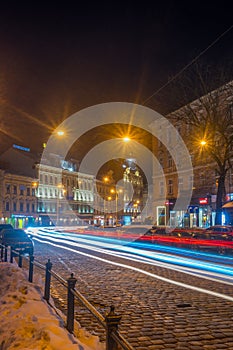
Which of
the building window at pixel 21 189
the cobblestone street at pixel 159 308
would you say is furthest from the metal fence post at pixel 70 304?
the building window at pixel 21 189

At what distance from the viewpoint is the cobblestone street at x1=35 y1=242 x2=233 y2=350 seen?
246 inches

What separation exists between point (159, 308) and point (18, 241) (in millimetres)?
13348

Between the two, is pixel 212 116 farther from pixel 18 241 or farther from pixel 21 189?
pixel 21 189

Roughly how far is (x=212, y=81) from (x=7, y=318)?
922 inches

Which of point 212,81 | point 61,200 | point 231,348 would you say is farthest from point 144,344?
point 61,200

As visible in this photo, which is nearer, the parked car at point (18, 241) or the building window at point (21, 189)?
the parked car at point (18, 241)

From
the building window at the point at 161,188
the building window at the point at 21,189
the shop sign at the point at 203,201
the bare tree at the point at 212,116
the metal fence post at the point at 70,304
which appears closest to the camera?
the metal fence post at the point at 70,304

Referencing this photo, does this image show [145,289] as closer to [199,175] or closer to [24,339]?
[24,339]

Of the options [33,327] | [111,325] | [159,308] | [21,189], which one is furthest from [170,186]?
[111,325]

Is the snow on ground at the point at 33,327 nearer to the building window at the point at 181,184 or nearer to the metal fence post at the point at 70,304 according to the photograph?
the metal fence post at the point at 70,304

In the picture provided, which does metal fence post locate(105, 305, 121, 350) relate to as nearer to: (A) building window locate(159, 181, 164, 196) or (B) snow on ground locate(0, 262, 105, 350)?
(B) snow on ground locate(0, 262, 105, 350)

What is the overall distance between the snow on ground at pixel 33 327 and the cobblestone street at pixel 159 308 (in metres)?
0.65

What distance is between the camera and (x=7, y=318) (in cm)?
654

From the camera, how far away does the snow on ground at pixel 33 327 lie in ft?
17.3
